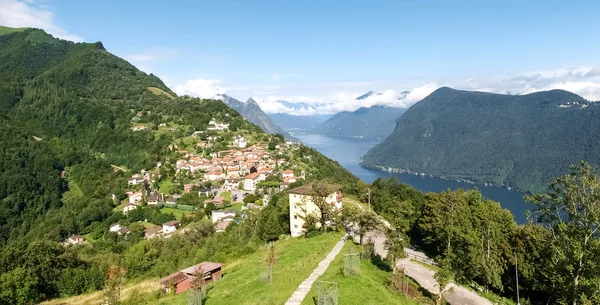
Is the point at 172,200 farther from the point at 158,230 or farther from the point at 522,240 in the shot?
the point at 522,240

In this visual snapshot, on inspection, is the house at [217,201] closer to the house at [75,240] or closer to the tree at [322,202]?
the house at [75,240]

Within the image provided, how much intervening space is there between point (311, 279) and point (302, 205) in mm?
17056

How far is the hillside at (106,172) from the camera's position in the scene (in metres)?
38.3

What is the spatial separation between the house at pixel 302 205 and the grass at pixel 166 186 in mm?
56970

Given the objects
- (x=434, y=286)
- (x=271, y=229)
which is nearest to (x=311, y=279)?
(x=434, y=286)

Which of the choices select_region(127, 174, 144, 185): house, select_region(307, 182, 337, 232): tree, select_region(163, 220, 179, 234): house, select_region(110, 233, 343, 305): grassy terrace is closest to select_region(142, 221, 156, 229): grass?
select_region(163, 220, 179, 234): house

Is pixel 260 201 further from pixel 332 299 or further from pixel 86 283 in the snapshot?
pixel 332 299

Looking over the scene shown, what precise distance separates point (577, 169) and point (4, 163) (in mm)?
135684

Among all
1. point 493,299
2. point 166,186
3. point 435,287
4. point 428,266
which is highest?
point 435,287

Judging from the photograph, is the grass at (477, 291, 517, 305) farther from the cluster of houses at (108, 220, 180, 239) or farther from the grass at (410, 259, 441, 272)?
the cluster of houses at (108, 220, 180, 239)

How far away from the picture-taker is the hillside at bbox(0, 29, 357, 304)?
38.3 m

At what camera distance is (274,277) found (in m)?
23.1

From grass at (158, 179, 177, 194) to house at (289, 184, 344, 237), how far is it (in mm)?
56970

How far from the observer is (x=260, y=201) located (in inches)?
2781
